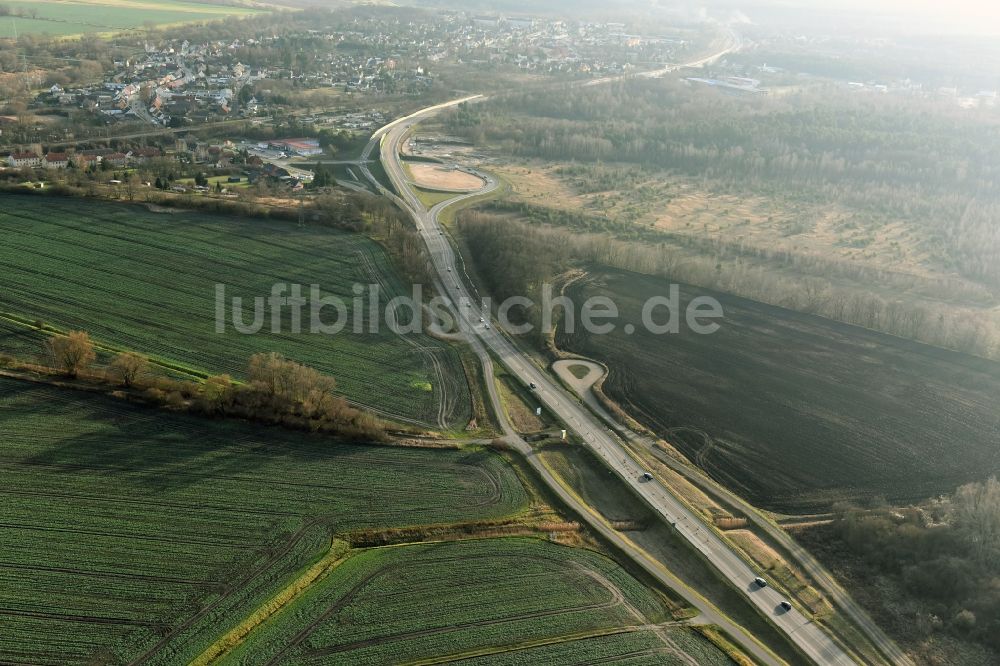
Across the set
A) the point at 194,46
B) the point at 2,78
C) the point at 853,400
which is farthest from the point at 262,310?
the point at 194,46

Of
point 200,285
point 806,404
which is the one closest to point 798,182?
point 806,404

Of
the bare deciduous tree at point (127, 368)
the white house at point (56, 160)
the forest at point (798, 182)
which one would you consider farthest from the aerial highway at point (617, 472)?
the white house at point (56, 160)

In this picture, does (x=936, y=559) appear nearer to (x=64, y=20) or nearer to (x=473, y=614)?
(x=473, y=614)

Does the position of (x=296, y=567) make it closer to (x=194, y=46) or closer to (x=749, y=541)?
(x=749, y=541)

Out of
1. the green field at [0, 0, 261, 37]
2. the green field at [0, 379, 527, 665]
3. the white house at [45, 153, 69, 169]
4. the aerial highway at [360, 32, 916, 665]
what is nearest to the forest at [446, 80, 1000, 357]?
the aerial highway at [360, 32, 916, 665]

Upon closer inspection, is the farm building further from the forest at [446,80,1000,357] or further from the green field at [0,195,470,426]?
the green field at [0,195,470,426]

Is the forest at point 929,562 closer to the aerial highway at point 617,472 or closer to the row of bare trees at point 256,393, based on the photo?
the aerial highway at point 617,472
